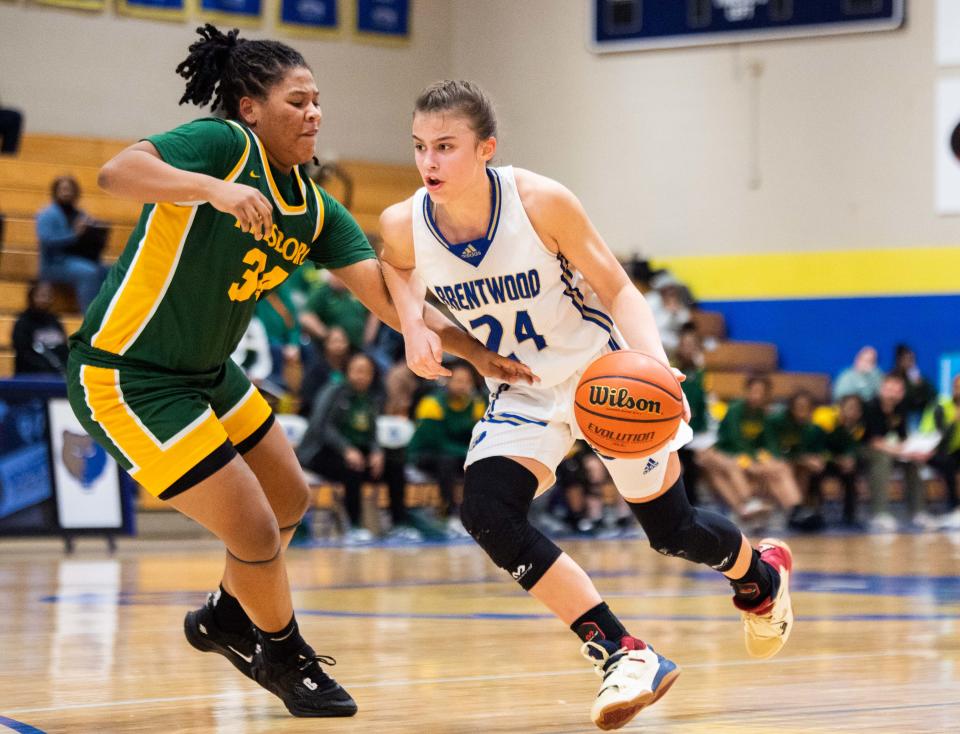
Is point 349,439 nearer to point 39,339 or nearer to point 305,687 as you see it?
point 39,339

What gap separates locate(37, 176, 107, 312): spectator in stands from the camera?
13.2 meters

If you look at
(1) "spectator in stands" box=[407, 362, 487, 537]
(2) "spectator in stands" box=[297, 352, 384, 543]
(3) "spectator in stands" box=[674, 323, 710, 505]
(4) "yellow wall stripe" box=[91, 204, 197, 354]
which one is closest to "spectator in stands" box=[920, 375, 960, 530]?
(3) "spectator in stands" box=[674, 323, 710, 505]

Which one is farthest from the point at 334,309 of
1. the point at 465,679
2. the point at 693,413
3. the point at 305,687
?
the point at 305,687

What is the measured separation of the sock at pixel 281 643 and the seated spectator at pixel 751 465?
381 inches

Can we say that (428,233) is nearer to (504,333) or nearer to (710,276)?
(504,333)

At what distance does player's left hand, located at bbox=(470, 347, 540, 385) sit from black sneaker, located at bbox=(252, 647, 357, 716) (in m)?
0.89

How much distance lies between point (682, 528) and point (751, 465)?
10.00 m

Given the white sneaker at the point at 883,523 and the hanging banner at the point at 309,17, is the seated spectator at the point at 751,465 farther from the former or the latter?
the hanging banner at the point at 309,17

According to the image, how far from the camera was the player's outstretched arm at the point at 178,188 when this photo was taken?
3674 millimetres

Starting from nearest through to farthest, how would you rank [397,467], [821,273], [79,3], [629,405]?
[629,405] → [397,467] → [79,3] → [821,273]

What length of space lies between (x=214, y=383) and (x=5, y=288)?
1040cm

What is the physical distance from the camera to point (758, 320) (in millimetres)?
17516

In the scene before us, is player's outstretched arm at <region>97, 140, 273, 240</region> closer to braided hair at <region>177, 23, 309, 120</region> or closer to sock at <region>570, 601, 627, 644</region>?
braided hair at <region>177, 23, 309, 120</region>

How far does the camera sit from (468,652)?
5.41 m
